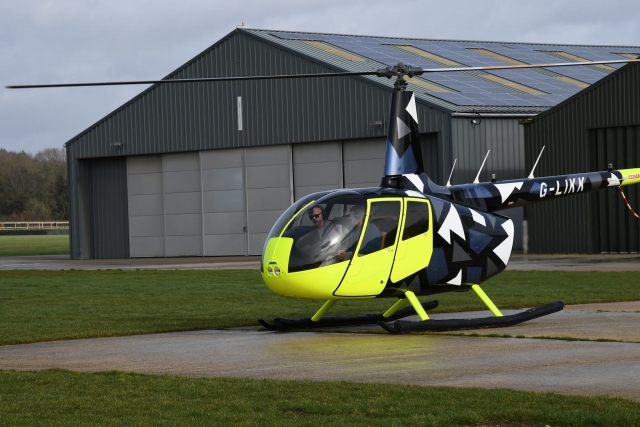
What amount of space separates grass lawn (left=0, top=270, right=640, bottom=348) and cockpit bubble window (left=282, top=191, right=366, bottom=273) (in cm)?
289

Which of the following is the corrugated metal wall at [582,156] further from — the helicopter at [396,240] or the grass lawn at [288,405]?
the grass lawn at [288,405]

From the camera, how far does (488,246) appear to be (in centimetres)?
1562

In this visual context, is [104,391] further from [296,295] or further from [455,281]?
[455,281]

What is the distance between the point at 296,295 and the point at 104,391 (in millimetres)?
4512

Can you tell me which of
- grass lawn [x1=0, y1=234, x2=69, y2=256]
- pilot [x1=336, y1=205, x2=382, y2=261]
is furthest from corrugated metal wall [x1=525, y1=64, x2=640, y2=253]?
grass lawn [x1=0, y1=234, x2=69, y2=256]

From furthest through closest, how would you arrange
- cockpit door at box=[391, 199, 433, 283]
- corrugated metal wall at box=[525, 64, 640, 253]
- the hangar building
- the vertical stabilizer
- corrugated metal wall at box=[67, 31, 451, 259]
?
corrugated metal wall at box=[67, 31, 451, 259]
the hangar building
corrugated metal wall at box=[525, 64, 640, 253]
the vertical stabilizer
cockpit door at box=[391, 199, 433, 283]

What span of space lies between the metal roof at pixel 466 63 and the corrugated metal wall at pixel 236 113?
29.1 inches

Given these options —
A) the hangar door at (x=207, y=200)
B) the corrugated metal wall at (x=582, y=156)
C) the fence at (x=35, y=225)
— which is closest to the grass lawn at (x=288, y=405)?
the corrugated metal wall at (x=582, y=156)

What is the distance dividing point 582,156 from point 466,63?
10909 millimetres

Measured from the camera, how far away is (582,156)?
38.0m

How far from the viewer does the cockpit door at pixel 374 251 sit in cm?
1441

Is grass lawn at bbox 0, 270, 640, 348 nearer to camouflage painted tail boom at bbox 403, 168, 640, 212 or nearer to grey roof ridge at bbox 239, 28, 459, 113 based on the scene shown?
camouflage painted tail boom at bbox 403, 168, 640, 212

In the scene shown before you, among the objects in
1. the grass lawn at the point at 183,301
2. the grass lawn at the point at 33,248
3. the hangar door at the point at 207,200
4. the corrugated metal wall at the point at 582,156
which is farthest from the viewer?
the grass lawn at the point at 33,248

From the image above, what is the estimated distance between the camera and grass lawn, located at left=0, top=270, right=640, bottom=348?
17016 millimetres
